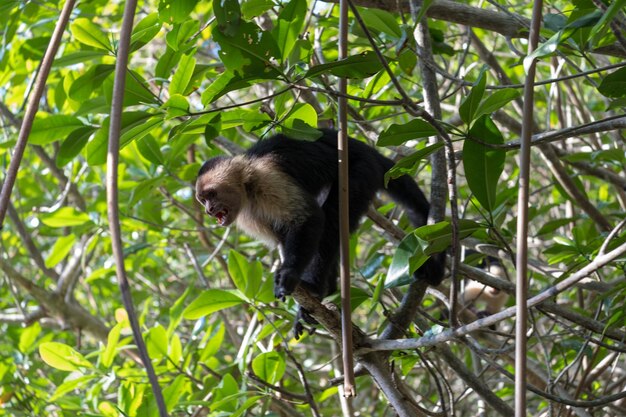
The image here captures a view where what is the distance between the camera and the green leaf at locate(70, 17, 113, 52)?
2266 millimetres

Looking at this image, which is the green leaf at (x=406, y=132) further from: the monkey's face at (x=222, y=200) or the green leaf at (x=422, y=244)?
the monkey's face at (x=222, y=200)

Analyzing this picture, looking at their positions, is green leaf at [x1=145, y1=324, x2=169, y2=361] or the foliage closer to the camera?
the foliage

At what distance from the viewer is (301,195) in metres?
2.73

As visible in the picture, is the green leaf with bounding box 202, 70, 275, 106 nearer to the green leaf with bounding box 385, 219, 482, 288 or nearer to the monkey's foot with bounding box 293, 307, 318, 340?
the green leaf with bounding box 385, 219, 482, 288

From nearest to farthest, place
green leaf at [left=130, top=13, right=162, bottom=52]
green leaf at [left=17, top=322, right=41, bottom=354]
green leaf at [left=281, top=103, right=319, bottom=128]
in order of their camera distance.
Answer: green leaf at [left=281, top=103, right=319, bottom=128] → green leaf at [left=130, top=13, right=162, bottom=52] → green leaf at [left=17, top=322, right=41, bottom=354]

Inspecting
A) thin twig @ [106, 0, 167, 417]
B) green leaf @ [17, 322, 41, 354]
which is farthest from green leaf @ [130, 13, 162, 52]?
green leaf @ [17, 322, 41, 354]

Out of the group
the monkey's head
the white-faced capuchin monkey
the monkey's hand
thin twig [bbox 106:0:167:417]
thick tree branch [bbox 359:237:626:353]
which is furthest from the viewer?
the monkey's head

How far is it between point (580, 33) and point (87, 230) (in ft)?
8.59

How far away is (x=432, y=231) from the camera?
1.71 metres

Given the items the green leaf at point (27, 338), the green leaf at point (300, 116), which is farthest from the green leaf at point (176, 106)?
the green leaf at point (27, 338)

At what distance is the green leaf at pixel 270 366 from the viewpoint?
2664mm

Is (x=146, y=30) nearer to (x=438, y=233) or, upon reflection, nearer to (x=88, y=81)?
(x=88, y=81)

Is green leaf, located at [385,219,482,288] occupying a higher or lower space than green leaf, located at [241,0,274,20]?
lower

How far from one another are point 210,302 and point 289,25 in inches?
41.7
